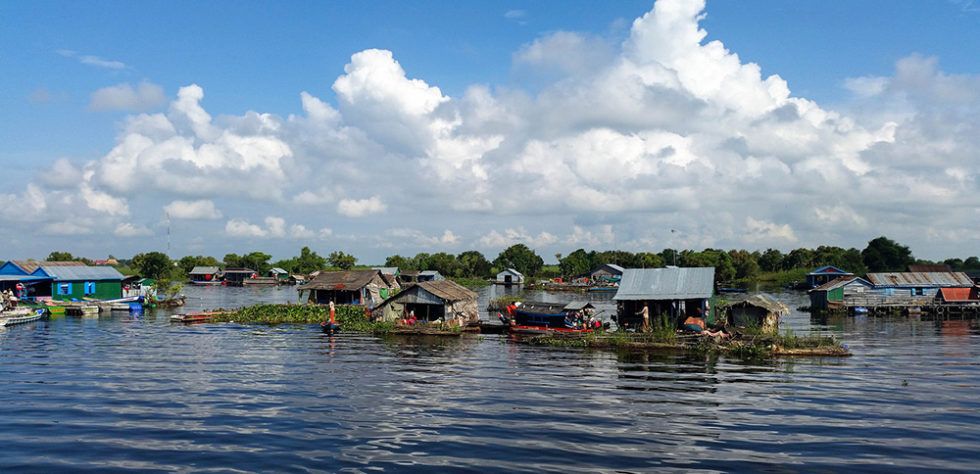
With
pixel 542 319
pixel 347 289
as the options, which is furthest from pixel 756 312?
pixel 347 289

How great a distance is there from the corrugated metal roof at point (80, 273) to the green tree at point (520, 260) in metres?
98.7

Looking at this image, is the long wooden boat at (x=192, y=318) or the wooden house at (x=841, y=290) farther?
the wooden house at (x=841, y=290)

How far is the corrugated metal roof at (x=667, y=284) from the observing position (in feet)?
131

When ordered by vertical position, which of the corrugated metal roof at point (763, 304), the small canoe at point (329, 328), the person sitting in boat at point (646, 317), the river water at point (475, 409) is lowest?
the river water at point (475, 409)

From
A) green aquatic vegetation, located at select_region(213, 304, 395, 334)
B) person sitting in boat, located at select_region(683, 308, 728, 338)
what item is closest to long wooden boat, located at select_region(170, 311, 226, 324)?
green aquatic vegetation, located at select_region(213, 304, 395, 334)

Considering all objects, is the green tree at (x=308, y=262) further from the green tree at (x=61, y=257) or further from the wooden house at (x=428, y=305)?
the wooden house at (x=428, y=305)

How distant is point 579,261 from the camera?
150 m

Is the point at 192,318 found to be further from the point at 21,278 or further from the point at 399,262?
the point at 399,262

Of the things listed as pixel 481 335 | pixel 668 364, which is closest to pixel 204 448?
pixel 668 364

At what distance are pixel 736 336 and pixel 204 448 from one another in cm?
2778

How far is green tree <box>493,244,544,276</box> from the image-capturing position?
15750 cm

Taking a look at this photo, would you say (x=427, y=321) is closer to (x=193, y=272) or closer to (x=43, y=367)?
(x=43, y=367)

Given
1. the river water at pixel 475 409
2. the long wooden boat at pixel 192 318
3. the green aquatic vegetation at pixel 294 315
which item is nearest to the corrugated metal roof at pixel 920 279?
the river water at pixel 475 409

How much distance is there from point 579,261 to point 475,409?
12799 cm
